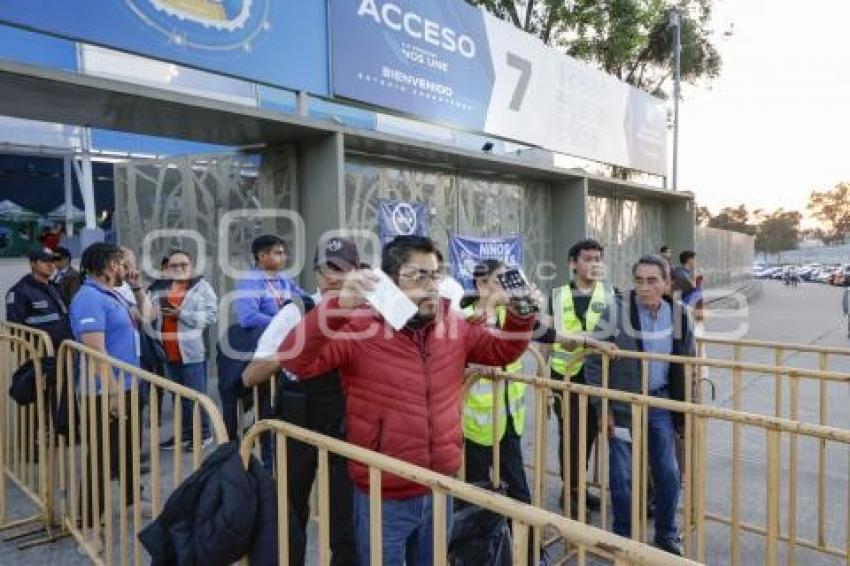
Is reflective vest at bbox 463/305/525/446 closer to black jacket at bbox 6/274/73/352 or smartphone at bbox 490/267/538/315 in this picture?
smartphone at bbox 490/267/538/315

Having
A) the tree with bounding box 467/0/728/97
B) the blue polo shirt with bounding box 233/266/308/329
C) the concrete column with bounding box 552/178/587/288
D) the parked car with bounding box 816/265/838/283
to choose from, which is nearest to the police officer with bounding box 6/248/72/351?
the blue polo shirt with bounding box 233/266/308/329

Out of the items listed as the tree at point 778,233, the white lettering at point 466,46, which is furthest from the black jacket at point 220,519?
the tree at point 778,233

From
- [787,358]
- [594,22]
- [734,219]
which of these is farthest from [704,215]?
[787,358]

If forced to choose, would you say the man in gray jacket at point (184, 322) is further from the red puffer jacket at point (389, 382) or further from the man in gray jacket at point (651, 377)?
the red puffer jacket at point (389, 382)

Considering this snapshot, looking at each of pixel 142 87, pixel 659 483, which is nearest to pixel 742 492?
pixel 659 483

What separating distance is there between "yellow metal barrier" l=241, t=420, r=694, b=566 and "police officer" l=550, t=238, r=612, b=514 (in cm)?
249

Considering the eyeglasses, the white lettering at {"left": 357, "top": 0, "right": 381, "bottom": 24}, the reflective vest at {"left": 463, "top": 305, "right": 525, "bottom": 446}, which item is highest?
the white lettering at {"left": 357, "top": 0, "right": 381, "bottom": 24}

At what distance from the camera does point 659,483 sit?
12.2ft

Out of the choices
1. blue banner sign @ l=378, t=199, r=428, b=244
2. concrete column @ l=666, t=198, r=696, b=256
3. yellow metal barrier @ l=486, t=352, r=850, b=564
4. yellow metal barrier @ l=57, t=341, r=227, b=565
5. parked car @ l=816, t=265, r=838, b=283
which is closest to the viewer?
yellow metal barrier @ l=486, t=352, r=850, b=564

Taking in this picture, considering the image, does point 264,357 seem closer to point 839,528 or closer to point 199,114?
point 199,114

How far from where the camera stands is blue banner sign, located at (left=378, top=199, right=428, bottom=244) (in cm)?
712

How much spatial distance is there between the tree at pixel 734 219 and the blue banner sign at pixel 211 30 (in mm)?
103416

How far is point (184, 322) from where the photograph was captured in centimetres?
551

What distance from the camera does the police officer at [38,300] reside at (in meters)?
5.70
